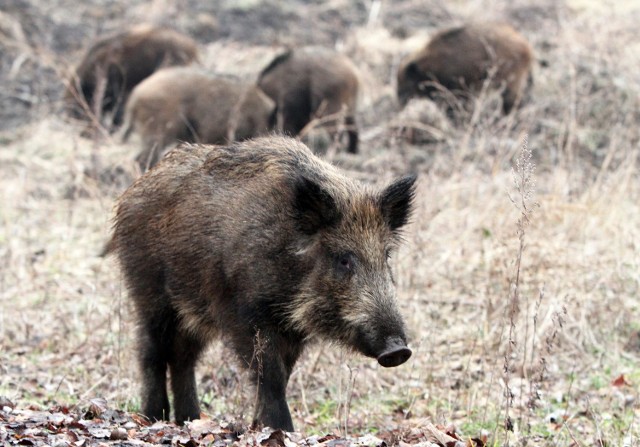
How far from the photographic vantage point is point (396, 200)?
5.20 meters

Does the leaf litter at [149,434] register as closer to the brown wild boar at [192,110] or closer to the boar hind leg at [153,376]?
the boar hind leg at [153,376]

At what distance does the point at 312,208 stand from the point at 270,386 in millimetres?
875

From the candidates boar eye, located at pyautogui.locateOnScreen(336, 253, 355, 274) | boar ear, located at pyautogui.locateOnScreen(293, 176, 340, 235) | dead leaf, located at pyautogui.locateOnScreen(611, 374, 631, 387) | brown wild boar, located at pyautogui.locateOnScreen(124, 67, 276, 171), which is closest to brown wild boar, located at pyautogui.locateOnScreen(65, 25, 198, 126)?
brown wild boar, located at pyautogui.locateOnScreen(124, 67, 276, 171)

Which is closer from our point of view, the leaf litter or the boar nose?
the leaf litter

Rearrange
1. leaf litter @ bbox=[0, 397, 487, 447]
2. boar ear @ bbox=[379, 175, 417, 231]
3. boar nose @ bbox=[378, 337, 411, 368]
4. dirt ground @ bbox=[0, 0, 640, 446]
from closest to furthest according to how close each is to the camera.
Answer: leaf litter @ bbox=[0, 397, 487, 447] → boar nose @ bbox=[378, 337, 411, 368] → boar ear @ bbox=[379, 175, 417, 231] → dirt ground @ bbox=[0, 0, 640, 446]

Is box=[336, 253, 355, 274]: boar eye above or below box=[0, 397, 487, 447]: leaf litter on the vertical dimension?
above

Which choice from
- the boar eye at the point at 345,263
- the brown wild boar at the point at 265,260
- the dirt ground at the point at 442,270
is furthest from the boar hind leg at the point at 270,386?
the boar eye at the point at 345,263

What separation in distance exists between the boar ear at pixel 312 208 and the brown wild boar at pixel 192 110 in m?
5.72

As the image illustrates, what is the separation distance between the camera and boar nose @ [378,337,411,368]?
4473 mm

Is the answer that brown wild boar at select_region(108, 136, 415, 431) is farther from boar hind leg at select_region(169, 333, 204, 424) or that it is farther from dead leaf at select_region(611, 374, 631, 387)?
dead leaf at select_region(611, 374, 631, 387)

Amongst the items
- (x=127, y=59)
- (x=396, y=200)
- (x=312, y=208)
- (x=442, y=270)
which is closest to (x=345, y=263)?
(x=312, y=208)

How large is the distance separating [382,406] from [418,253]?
1.91 m

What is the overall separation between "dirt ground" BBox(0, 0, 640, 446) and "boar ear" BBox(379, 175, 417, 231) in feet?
1.76

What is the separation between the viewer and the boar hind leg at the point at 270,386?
15.6 feet
